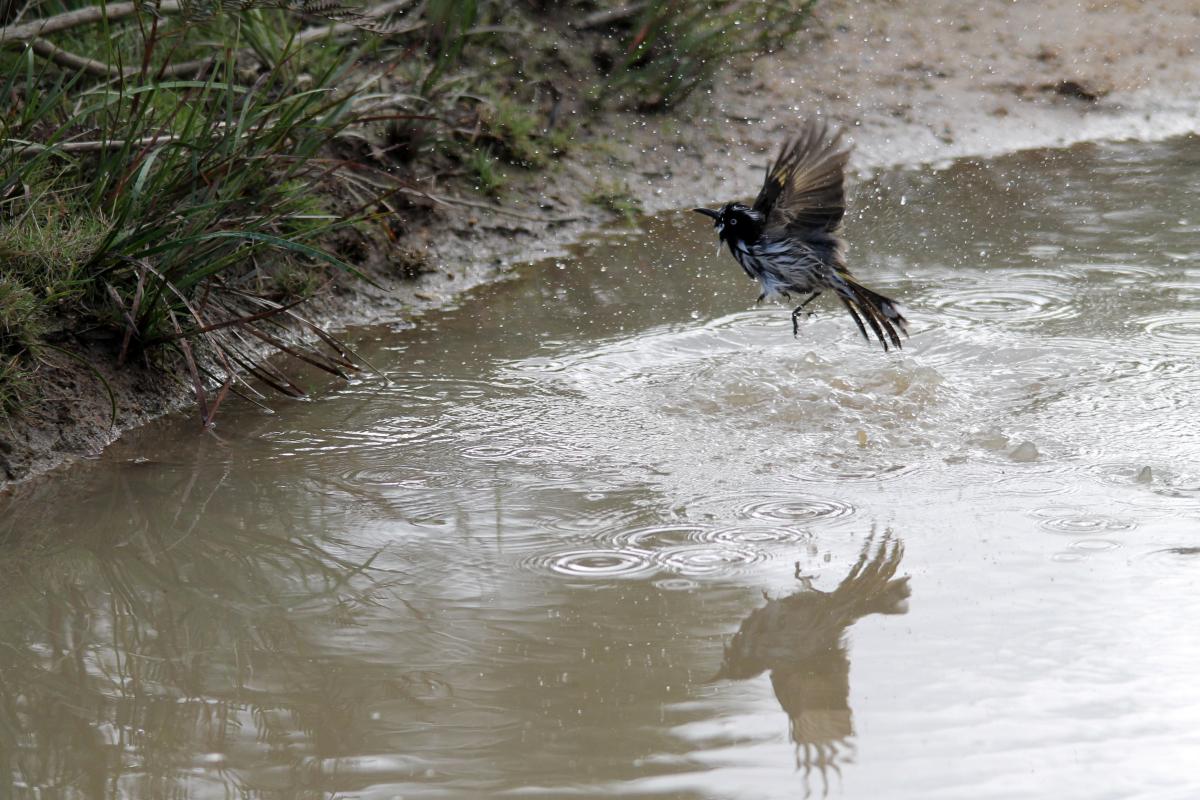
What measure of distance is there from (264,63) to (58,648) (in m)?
3.79

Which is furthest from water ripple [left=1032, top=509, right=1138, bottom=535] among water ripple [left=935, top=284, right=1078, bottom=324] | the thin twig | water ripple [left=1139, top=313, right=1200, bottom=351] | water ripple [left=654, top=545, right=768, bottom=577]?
the thin twig

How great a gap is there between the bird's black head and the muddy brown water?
528 millimetres

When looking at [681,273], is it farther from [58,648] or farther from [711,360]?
[58,648]

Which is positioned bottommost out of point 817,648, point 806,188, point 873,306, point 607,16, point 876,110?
point 817,648

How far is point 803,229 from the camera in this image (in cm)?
436

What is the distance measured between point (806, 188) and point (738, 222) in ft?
0.81

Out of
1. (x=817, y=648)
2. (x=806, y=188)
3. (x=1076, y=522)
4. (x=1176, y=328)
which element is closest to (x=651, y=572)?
(x=817, y=648)

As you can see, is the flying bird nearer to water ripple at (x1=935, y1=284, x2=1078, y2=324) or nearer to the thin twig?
water ripple at (x1=935, y1=284, x2=1078, y2=324)

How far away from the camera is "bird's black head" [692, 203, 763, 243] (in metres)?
4.31

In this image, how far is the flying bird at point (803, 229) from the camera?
167 inches

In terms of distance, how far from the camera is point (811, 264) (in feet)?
14.3

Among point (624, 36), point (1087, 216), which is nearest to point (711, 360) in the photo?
point (1087, 216)

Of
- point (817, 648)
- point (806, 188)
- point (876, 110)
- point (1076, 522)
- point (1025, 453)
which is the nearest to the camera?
point (817, 648)

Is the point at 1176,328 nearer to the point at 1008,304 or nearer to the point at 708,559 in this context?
the point at 1008,304
